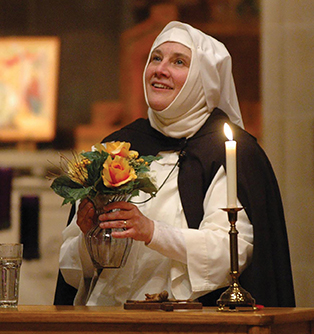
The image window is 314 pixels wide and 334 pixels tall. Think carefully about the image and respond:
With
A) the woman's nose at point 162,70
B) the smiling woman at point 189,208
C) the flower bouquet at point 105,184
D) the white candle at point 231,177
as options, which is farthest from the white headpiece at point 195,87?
the white candle at point 231,177

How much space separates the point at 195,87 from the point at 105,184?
992 mm

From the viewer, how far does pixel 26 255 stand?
18.2 ft

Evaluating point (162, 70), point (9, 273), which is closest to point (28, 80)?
point (162, 70)

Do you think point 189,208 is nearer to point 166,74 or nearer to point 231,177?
point 166,74

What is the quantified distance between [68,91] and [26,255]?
1422 millimetres

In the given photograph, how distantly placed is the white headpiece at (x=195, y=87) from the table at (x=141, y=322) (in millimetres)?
1426

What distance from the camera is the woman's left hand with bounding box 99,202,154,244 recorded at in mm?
2578

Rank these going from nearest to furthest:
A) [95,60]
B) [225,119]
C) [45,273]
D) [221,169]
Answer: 1. [221,169]
2. [225,119]
3. [45,273]
4. [95,60]

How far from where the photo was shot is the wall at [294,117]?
4848 mm

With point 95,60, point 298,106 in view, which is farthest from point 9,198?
point 298,106

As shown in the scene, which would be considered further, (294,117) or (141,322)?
(294,117)

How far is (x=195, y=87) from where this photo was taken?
329 cm

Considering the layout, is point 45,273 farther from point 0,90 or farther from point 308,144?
point 308,144

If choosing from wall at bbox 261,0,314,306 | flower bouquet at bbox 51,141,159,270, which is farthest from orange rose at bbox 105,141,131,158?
wall at bbox 261,0,314,306
